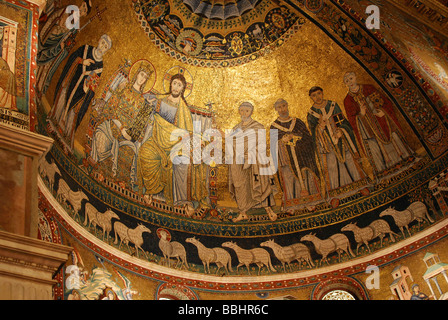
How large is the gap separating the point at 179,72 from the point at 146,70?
0.81 meters

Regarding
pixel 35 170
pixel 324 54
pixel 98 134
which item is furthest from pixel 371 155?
pixel 35 170

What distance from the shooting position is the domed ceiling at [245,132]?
1401 cm

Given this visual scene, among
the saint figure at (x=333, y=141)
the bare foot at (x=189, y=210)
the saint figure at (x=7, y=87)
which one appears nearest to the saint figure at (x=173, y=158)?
the bare foot at (x=189, y=210)

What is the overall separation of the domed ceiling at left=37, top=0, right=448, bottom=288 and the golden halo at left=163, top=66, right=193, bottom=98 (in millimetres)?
45

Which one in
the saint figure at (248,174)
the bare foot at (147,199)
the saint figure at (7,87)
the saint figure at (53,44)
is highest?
the saint figure at (53,44)

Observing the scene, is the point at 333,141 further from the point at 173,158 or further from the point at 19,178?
the point at 19,178

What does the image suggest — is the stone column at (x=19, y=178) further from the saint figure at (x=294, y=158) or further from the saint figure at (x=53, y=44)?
the saint figure at (x=294, y=158)

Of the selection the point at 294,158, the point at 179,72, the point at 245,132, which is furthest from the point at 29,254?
the point at 294,158

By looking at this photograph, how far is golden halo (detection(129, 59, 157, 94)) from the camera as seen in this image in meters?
14.8

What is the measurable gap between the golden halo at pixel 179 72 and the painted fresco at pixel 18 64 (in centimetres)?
441

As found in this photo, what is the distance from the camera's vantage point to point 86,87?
13.9 metres

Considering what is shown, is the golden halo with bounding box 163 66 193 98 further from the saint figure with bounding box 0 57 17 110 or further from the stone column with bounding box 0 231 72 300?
the stone column with bounding box 0 231 72 300

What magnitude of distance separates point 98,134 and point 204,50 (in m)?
3.21

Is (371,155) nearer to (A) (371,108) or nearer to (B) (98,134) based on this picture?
(A) (371,108)
